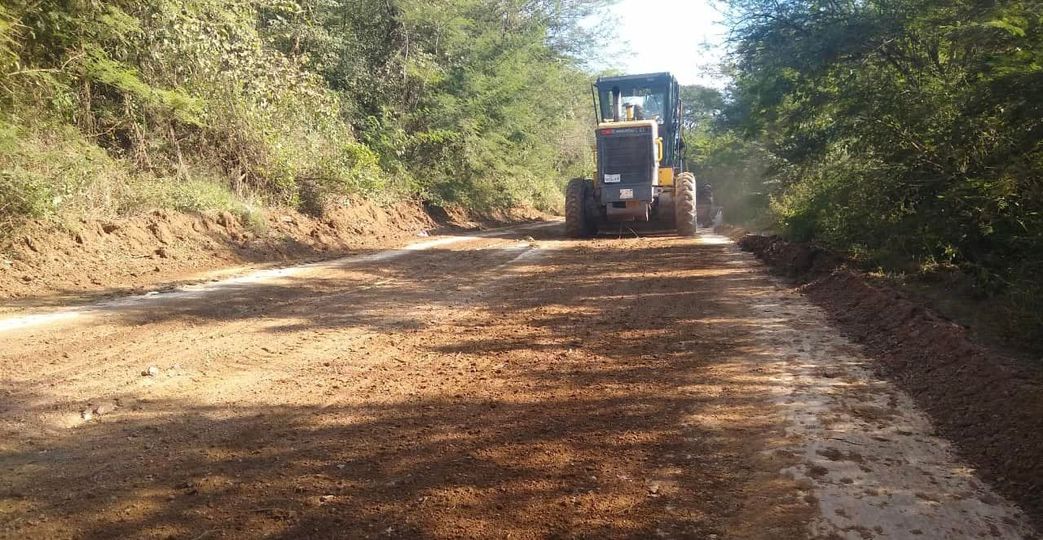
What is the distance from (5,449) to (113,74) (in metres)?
11.0

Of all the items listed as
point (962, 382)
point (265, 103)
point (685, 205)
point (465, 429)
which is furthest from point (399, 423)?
point (265, 103)

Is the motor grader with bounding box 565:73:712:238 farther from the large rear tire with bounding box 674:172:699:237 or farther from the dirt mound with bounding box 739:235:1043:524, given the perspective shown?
the dirt mound with bounding box 739:235:1043:524

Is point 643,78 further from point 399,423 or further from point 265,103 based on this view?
point 399,423

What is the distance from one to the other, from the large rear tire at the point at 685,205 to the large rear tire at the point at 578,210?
7.27 ft

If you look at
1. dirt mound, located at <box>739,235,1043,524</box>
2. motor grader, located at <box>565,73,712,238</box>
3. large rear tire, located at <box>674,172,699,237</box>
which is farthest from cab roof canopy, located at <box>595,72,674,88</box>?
dirt mound, located at <box>739,235,1043,524</box>

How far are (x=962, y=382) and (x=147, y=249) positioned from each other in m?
11.4

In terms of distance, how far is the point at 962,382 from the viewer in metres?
4.85

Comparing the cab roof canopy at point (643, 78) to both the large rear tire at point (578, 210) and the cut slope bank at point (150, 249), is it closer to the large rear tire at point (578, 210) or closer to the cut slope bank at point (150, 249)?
the large rear tire at point (578, 210)

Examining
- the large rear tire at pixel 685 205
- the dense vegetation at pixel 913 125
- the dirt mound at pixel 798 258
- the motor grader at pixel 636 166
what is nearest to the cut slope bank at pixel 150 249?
the motor grader at pixel 636 166

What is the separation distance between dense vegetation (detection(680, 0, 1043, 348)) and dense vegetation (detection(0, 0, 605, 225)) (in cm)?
1128

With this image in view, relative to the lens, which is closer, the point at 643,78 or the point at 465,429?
the point at 465,429

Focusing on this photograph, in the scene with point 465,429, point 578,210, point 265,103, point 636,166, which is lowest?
point 465,429

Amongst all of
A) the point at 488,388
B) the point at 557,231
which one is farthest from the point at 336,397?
the point at 557,231

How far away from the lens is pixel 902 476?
3.58 metres
